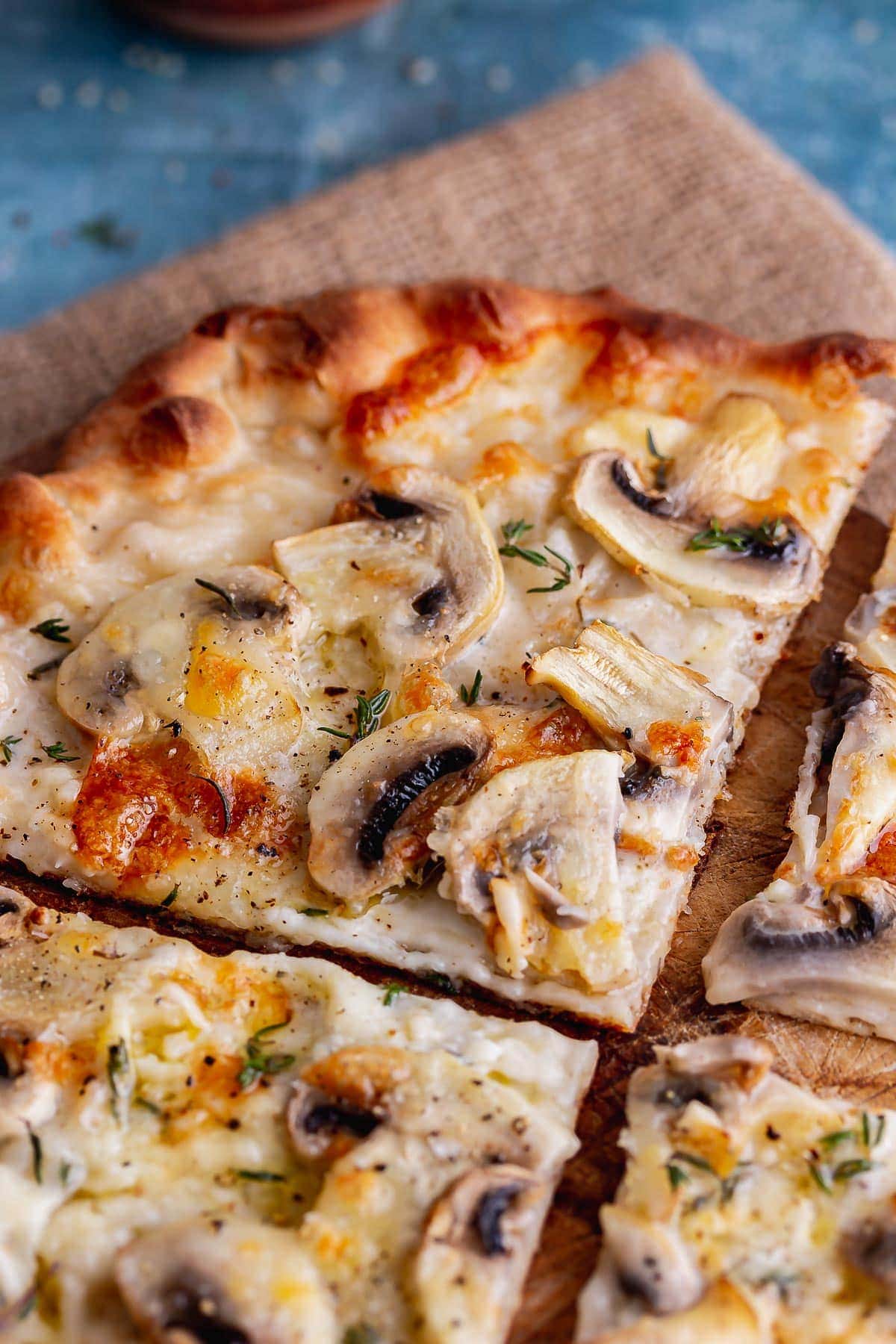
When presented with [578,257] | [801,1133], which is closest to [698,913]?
[801,1133]

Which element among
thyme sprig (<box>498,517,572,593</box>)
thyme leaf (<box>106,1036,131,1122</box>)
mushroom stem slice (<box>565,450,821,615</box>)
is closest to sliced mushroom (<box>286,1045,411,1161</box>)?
thyme leaf (<box>106,1036,131,1122</box>)

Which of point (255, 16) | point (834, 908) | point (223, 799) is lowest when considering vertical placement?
point (223, 799)

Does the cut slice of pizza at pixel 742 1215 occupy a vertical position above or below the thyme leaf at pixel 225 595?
below

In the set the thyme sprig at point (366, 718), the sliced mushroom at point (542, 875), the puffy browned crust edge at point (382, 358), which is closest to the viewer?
the sliced mushroom at point (542, 875)

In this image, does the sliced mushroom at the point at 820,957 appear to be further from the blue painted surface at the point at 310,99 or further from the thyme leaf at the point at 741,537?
the blue painted surface at the point at 310,99

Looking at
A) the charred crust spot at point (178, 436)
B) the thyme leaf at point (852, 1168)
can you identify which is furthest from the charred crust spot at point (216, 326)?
the thyme leaf at point (852, 1168)

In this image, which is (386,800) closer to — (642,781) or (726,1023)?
(642,781)

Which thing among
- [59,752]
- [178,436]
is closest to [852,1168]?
[59,752]
